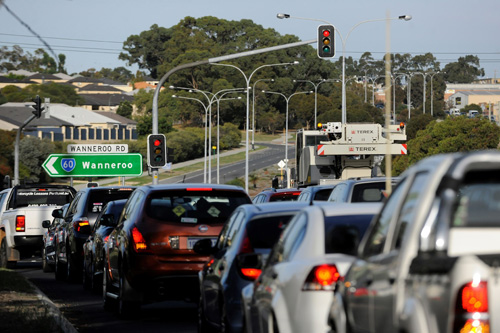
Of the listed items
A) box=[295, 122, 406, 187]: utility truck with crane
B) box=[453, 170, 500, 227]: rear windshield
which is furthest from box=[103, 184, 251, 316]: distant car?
box=[295, 122, 406, 187]: utility truck with crane

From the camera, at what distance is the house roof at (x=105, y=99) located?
188750mm

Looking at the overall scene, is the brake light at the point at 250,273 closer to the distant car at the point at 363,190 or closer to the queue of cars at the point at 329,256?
the queue of cars at the point at 329,256

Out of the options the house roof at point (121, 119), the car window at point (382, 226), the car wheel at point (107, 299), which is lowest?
the car wheel at point (107, 299)

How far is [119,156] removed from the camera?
39.7m

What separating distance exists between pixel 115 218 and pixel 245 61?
13596cm

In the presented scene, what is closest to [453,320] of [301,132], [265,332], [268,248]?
[265,332]

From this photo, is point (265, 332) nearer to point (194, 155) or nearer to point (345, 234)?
point (345, 234)

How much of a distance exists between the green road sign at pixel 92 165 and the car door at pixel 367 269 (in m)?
33.5

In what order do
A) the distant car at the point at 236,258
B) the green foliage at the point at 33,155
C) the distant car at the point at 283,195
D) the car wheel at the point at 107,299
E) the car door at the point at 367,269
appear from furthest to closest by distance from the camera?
1. the green foliage at the point at 33,155
2. the distant car at the point at 283,195
3. the car wheel at the point at 107,299
4. the distant car at the point at 236,258
5. the car door at the point at 367,269

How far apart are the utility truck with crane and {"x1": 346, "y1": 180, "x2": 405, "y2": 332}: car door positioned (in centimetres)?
2509

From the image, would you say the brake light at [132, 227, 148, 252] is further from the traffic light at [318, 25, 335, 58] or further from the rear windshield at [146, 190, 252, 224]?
the traffic light at [318, 25, 335, 58]

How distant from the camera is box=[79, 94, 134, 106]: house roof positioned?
619 feet

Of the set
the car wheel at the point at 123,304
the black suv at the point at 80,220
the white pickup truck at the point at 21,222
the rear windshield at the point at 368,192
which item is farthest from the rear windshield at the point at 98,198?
the car wheel at the point at 123,304

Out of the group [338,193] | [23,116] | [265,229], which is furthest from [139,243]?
[23,116]
